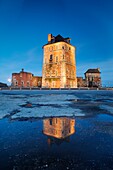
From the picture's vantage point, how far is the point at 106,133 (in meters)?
3.47

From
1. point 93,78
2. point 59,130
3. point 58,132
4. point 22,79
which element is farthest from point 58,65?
point 58,132

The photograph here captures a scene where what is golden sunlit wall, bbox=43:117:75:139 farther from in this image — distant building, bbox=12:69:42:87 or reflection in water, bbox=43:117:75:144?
distant building, bbox=12:69:42:87

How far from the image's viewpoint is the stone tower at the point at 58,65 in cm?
4500

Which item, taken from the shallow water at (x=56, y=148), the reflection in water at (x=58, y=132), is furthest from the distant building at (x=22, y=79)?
the reflection in water at (x=58, y=132)

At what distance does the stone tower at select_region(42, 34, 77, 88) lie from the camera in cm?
4500

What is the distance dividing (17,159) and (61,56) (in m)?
45.0

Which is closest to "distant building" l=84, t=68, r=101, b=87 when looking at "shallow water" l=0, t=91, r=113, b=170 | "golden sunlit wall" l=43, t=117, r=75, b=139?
"golden sunlit wall" l=43, t=117, r=75, b=139

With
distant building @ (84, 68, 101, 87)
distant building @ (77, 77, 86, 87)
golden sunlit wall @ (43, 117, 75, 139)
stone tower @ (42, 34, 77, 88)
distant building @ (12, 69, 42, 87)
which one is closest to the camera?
golden sunlit wall @ (43, 117, 75, 139)

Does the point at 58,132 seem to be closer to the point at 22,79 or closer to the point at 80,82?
the point at 22,79

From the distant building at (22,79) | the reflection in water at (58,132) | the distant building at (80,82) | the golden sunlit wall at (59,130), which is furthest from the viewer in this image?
the distant building at (80,82)

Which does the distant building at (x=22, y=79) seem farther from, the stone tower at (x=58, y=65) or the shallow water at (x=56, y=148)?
the shallow water at (x=56, y=148)

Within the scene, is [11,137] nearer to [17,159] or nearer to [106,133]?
[17,159]

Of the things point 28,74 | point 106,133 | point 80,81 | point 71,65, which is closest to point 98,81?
point 80,81

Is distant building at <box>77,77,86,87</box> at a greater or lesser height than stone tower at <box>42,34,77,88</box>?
lesser
